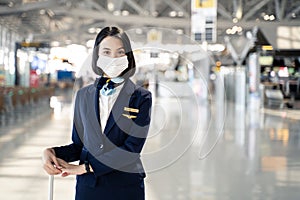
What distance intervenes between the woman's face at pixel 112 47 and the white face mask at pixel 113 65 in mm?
33

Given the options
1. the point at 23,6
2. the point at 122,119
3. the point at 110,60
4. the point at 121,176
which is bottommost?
the point at 121,176

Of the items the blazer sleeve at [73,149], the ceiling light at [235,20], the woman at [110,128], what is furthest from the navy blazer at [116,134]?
the ceiling light at [235,20]

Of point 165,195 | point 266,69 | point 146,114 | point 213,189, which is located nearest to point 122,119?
point 146,114

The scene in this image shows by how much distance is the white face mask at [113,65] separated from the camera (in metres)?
2.47

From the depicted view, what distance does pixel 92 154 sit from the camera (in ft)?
8.10

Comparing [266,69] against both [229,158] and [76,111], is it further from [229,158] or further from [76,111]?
[76,111]

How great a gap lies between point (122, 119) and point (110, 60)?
29 centimetres

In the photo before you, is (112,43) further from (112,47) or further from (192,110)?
(192,110)

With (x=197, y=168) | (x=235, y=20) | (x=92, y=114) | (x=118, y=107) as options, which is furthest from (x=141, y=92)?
(x=235, y=20)

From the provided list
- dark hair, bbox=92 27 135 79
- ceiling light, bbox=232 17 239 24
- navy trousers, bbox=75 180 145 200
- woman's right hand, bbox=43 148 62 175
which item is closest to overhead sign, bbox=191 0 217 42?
dark hair, bbox=92 27 135 79

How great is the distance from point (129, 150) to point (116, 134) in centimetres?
10

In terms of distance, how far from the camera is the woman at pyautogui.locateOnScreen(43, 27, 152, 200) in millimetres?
2436

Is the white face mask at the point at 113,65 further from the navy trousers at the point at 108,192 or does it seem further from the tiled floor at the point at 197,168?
the tiled floor at the point at 197,168

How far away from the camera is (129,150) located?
2.44 m
